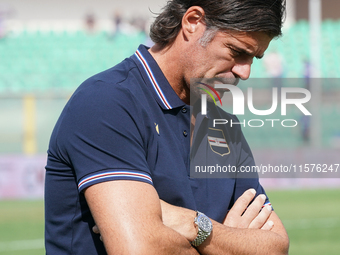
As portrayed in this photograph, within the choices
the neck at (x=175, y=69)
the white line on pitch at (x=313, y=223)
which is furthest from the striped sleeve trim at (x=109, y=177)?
the white line on pitch at (x=313, y=223)

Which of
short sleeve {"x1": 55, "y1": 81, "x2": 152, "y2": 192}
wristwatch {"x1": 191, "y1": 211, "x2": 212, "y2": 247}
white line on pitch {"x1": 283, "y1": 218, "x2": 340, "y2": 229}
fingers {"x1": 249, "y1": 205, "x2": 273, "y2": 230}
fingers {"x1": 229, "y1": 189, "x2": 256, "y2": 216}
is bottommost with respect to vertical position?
white line on pitch {"x1": 283, "y1": 218, "x2": 340, "y2": 229}

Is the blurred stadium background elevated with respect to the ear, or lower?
lower

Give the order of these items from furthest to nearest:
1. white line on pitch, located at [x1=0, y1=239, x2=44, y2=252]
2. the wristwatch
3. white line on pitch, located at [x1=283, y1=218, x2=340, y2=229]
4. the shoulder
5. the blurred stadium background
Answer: the blurred stadium background
white line on pitch, located at [x1=283, y1=218, x2=340, y2=229]
white line on pitch, located at [x1=0, y1=239, x2=44, y2=252]
the wristwatch
the shoulder

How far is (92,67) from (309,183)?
8.07 metres

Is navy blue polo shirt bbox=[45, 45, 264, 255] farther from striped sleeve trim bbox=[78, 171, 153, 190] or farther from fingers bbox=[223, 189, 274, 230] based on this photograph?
fingers bbox=[223, 189, 274, 230]

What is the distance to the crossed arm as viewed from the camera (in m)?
1.73

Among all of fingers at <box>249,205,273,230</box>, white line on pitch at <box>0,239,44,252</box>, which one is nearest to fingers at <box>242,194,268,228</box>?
fingers at <box>249,205,273,230</box>

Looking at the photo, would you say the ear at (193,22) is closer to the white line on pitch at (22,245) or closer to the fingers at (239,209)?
the fingers at (239,209)

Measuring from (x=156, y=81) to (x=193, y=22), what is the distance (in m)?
0.35

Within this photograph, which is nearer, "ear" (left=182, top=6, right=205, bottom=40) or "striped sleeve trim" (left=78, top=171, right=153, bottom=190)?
"striped sleeve trim" (left=78, top=171, right=153, bottom=190)

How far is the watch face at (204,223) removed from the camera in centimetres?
197

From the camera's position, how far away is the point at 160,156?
195 centimetres

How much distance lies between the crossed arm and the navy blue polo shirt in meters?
0.05

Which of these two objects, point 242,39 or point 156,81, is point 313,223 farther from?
point 156,81
